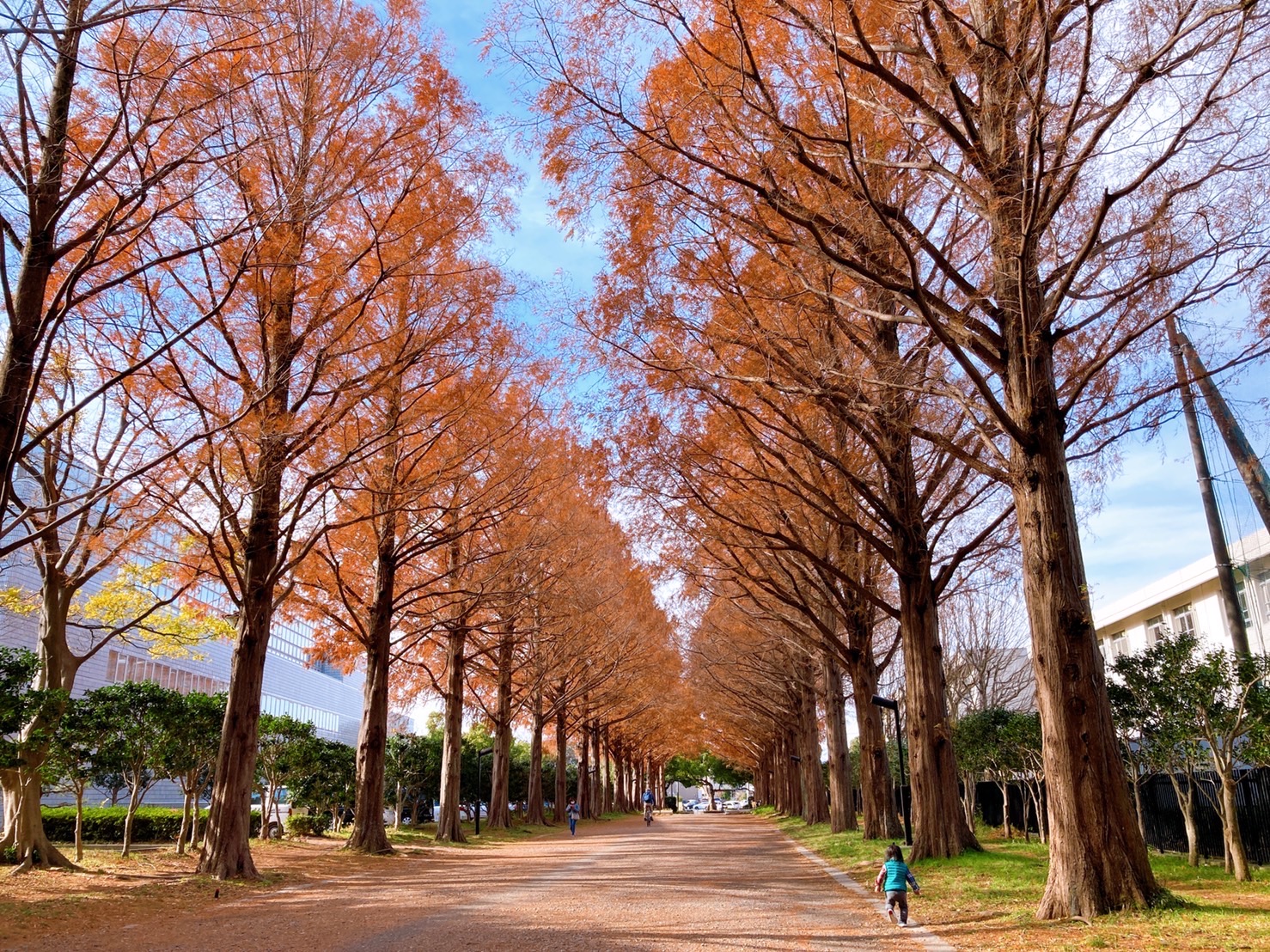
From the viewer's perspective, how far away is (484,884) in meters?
11.6

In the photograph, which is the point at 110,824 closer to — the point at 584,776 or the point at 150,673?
the point at 584,776

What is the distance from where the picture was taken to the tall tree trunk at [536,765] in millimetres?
29172

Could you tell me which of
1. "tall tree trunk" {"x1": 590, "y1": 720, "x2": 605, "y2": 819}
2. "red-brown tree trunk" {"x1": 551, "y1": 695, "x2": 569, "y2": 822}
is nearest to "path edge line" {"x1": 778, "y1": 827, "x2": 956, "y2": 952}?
"red-brown tree trunk" {"x1": 551, "y1": 695, "x2": 569, "y2": 822}

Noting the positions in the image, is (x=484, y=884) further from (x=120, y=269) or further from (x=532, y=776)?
(x=532, y=776)

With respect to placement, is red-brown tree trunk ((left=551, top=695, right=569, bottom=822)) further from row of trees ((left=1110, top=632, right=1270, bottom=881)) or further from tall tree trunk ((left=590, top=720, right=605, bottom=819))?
row of trees ((left=1110, top=632, right=1270, bottom=881))

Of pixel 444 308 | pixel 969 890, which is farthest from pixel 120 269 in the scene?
pixel 969 890

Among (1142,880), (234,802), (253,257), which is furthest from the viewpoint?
(234,802)

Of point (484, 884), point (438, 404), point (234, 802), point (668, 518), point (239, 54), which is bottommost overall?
point (484, 884)

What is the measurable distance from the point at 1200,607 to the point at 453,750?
86.0ft

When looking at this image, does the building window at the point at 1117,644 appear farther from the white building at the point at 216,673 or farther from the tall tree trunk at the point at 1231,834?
the white building at the point at 216,673

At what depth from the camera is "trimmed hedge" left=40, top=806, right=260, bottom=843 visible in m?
15.9

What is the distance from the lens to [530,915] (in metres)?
8.41

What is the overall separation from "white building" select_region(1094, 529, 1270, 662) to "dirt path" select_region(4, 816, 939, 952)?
40.1 feet

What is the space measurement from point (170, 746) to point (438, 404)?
255 inches
